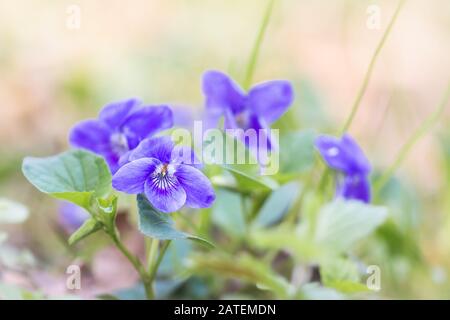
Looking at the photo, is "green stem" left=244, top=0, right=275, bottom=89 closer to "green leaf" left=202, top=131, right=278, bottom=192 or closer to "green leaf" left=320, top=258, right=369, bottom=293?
"green leaf" left=202, top=131, right=278, bottom=192

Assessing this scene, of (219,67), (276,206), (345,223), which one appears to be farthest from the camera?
(219,67)

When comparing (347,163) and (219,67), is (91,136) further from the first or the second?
(219,67)

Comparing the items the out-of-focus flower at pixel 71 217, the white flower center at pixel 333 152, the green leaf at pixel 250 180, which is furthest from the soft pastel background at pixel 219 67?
the green leaf at pixel 250 180

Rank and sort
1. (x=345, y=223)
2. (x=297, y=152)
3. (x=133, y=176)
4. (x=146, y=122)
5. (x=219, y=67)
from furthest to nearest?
(x=219, y=67), (x=297, y=152), (x=345, y=223), (x=146, y=122), (x=133, y=176)

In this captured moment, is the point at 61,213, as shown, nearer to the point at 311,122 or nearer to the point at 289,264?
the point at 289,264

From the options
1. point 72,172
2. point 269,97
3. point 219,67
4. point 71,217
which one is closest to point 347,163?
point 269,97

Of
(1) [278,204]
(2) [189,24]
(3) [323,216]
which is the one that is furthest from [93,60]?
(3) [323,216]
